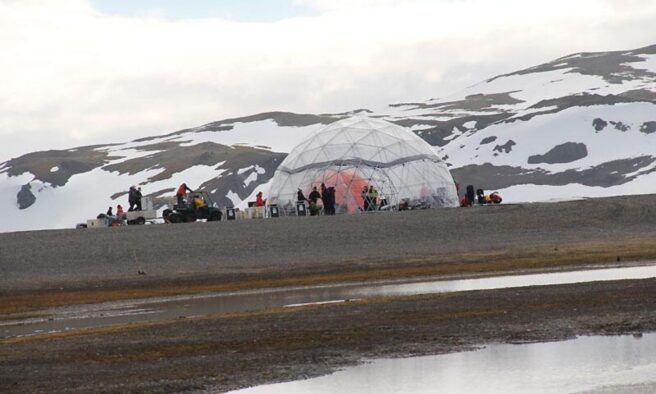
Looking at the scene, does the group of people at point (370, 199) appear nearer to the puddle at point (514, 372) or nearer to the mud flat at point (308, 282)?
the mud flat at point (308, 282)

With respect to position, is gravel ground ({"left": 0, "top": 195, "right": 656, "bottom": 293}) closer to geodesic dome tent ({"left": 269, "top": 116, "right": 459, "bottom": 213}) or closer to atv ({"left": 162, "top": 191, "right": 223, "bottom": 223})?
atv ({"left": 162, "top": 191, "right": 223, "bottom": 223})

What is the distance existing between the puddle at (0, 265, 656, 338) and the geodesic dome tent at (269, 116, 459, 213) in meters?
43.5

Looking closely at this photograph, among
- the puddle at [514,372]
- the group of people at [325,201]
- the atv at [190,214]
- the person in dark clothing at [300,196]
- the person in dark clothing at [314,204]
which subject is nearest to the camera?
the puddle at [514,372]

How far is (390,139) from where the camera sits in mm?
92688

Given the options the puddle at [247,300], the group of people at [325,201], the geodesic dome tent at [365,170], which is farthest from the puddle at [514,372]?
the geodesic dome tent at [365,170]

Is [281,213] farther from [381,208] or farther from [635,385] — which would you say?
[635,385]

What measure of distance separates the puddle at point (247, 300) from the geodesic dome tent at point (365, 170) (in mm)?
→ 43520

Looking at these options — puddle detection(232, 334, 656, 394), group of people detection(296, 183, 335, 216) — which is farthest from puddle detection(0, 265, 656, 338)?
group of people detection(296, 183, 335, 216)

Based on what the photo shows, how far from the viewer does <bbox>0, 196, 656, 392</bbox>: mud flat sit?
22.8m

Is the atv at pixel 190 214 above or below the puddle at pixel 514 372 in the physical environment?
above

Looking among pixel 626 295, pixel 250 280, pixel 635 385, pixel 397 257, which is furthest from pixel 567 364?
pixel 397 257

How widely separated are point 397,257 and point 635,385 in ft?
122

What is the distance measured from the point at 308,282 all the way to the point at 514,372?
26.0 m

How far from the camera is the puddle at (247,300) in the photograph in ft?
113
